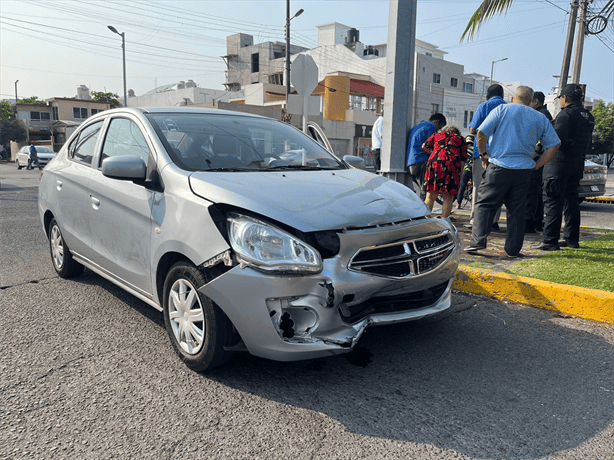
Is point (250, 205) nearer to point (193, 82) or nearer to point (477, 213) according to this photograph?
point (477, 213)

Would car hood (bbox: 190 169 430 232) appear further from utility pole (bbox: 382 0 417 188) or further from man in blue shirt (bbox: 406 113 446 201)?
man in blue shirt (bbox: 406 113 446 201)

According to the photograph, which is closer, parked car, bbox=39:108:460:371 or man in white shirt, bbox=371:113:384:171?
parked car, bbox=39:108:460:371

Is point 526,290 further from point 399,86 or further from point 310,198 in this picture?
point 399,86

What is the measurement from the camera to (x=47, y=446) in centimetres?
238

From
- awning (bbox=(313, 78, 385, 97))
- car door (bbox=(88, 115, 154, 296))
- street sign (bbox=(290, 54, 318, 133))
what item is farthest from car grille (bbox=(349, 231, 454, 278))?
awning (bbox=(313, 78, 385, 97))

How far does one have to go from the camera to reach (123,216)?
3.67 metres

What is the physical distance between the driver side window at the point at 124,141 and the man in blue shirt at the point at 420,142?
4.13 meters

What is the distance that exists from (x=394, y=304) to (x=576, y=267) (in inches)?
119

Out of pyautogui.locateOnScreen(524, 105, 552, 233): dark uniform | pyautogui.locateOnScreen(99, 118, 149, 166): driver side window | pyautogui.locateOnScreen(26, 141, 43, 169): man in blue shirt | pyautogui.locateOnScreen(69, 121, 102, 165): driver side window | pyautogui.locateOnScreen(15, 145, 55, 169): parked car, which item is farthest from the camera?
pyautogui.locateOnScreen(15, 145, 55, 169): parked car

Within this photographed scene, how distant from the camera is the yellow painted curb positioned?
160 inches

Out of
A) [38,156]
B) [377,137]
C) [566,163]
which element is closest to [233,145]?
[566,163]

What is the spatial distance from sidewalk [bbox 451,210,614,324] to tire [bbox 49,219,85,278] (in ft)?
11.9

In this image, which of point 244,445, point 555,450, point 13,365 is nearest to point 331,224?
point 244,445

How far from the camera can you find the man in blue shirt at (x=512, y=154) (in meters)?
5.19
